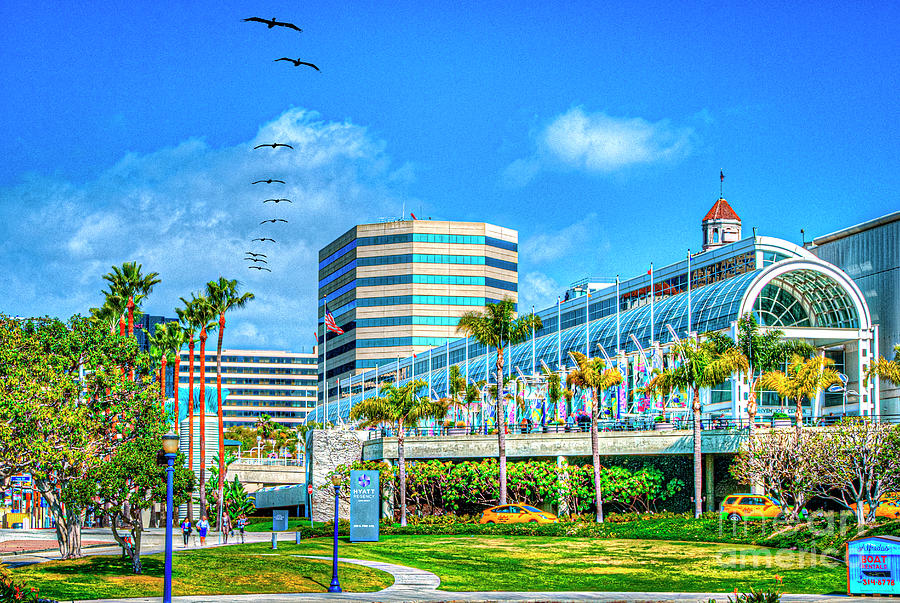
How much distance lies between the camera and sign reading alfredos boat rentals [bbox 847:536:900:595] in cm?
A: 3403

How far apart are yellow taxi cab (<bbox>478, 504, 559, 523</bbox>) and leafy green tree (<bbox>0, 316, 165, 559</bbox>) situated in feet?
79.1

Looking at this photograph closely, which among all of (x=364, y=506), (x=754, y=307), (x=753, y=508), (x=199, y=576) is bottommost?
(x=199, y=576)

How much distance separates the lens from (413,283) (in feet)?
516

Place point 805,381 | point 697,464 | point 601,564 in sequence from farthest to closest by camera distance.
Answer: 1. point 805,381
2. point 697,464
3. point 601,564

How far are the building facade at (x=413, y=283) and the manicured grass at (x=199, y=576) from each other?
112 meters

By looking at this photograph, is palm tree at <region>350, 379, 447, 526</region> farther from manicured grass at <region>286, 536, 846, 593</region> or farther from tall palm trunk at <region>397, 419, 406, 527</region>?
manicured grass at <region>286, 536, 846, 593</region>

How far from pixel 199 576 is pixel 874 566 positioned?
22952 mm

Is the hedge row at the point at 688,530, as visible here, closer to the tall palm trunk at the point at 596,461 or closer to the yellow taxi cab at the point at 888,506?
the tall palm trunk at the point at 596,461

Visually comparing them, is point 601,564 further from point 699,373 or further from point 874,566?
point 699,373

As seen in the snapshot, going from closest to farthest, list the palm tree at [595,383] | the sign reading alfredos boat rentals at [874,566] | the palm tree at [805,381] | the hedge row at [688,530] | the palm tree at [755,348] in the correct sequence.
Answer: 1. the sign reading alfredos boat rentals at [874,566]
2. the hedge row at [688,530]
3. the palm tree at [805,381]
4. the palm tree at [595,383]
5. the palm tree at [755,348]

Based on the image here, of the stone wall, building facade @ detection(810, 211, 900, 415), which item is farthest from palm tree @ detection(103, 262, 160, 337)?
building facade @ detection(810, 211, 900, 415)

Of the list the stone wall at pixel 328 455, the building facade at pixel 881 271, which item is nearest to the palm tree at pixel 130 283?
the stone wall at pixel 328 455

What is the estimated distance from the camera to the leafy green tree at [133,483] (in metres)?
37.3

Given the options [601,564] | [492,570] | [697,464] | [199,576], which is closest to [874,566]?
[601,564]
